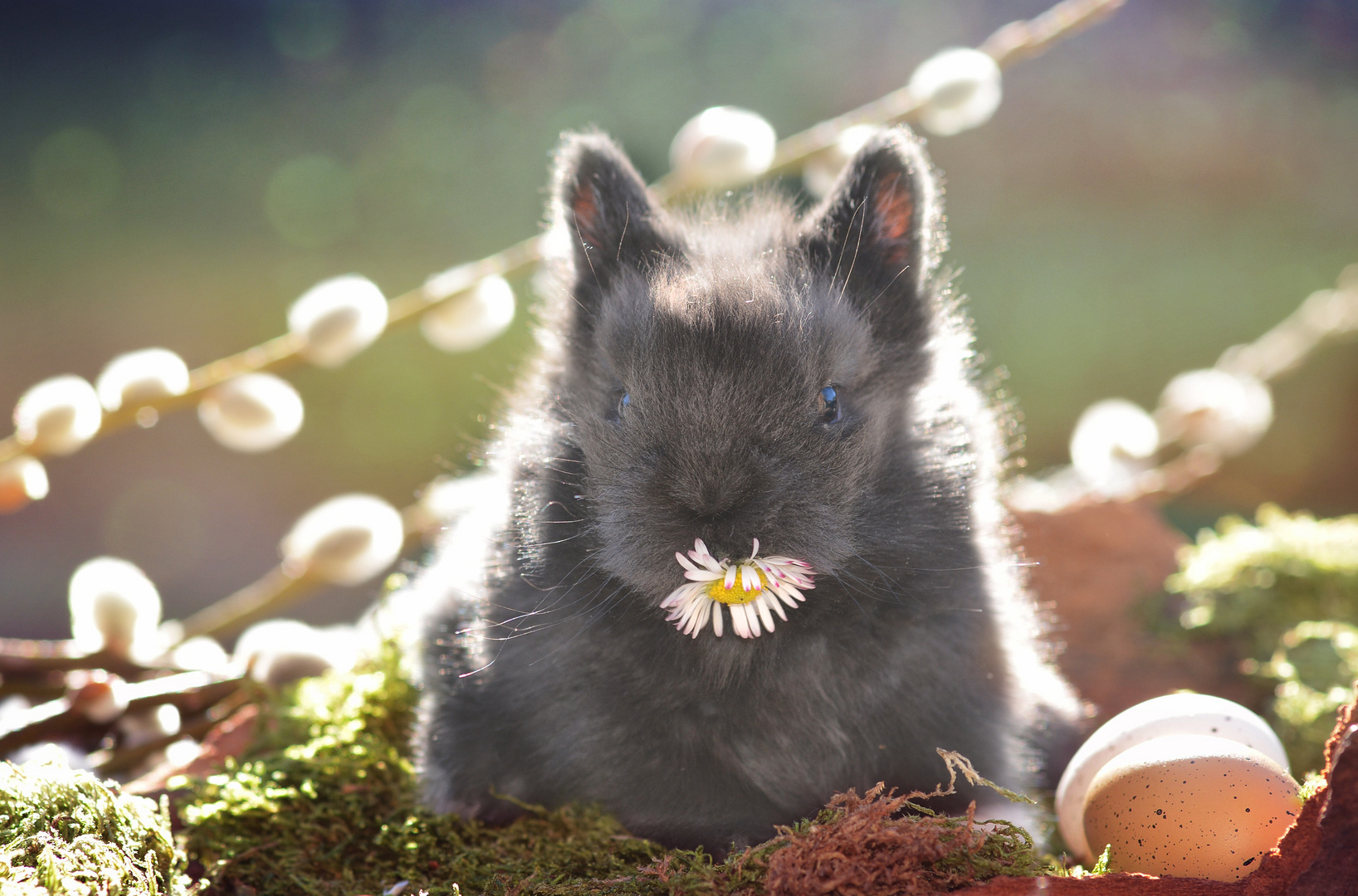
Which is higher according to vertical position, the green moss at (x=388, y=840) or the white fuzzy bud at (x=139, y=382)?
the white fuzzy bud at (x=139, y=382)

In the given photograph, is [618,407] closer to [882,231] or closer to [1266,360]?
[882,231]

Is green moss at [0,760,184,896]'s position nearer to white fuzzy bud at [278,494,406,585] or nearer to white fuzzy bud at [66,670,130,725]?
white fuzzy bud at [66,670,130,725]

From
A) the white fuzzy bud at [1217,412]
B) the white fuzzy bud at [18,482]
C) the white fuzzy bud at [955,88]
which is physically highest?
the white fuzzy bud at [955,88]

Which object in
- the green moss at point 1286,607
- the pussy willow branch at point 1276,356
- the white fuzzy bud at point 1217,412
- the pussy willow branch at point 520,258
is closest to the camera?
the pussy willow branch at point 520,258

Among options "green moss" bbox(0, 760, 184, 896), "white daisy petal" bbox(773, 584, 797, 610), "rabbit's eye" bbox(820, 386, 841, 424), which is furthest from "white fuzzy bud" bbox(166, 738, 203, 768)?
"rabbit's eye" bbox(820, 386, 841, 424)

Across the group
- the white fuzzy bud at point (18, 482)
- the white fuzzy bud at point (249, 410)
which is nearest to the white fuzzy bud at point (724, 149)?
the white fuzzy bud at point (249, 410)

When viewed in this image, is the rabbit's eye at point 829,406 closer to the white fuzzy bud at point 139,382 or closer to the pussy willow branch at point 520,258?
Answer: the pussy willow branch at point 520,258

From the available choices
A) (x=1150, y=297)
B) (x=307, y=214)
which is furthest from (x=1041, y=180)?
(x=307, y=214)

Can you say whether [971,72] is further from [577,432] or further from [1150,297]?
[1150,297]
